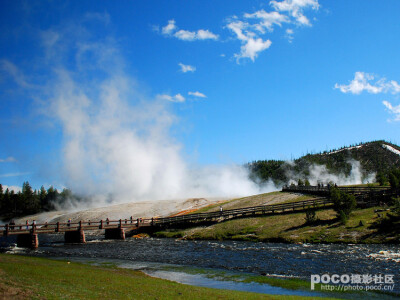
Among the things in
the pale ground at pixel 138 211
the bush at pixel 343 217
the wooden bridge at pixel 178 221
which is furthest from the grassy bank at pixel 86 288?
the pale ground at pixel 138 211

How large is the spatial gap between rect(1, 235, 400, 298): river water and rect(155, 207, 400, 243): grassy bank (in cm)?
327

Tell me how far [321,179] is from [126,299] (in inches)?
7253

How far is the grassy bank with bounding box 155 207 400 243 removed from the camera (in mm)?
39469

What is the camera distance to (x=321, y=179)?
182000 mm

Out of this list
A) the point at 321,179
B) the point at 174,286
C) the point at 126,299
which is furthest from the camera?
the point at 321,179

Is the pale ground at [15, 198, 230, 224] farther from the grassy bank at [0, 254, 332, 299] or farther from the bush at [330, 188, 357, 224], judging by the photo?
the grassy bank at [0, 254, 332, 299]

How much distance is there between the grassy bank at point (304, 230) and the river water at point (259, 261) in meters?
3.27

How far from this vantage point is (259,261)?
31344 millimetres

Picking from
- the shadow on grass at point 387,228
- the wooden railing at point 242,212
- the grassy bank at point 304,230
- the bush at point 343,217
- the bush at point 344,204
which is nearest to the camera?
the shadow on grass at point 387,228

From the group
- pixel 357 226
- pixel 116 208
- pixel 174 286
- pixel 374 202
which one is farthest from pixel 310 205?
pixel 116 208

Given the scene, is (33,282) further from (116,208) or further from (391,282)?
(116,208)

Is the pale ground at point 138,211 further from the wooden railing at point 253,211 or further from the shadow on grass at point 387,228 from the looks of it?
the shadow on grass at point 387,228

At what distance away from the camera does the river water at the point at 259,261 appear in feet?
80.8

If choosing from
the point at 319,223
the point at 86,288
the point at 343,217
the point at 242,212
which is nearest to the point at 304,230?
the point at 319,223
